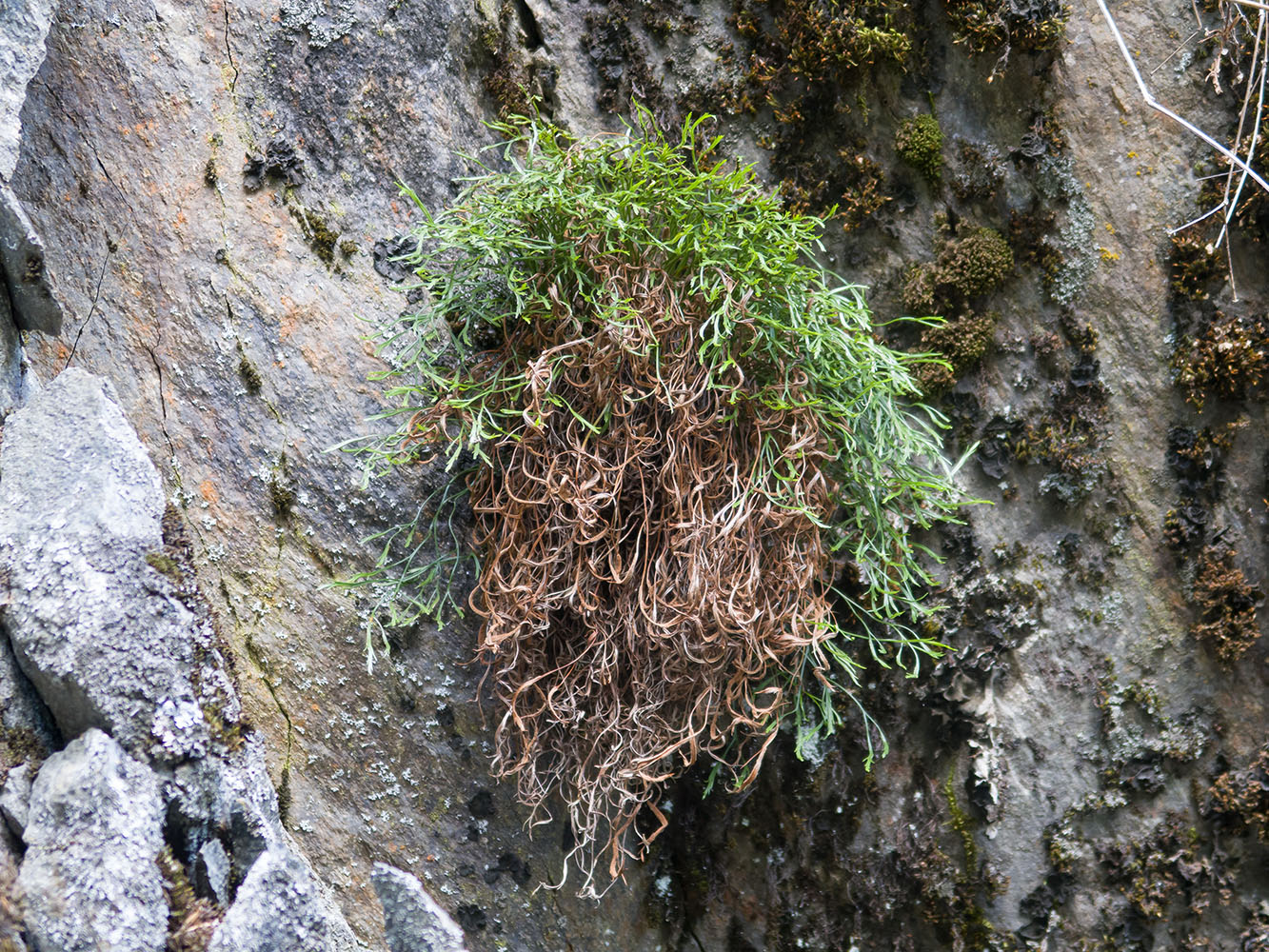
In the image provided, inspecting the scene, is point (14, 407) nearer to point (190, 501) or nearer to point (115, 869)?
point (190, 501)

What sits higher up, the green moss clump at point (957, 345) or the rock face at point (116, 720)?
the rock face at point (116, 720)

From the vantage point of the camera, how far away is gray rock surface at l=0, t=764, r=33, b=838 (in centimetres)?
142

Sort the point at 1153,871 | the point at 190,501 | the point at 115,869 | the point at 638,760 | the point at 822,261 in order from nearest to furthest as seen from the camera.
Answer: the point at 115,869
the point at 638,760
the point at 190,501
the point at 1153,871
the point at 822,261

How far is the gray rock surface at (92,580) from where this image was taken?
1.49 meters

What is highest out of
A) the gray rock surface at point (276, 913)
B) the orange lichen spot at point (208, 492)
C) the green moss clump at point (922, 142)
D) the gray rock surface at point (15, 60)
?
the gray rock surface at point (15, 60)

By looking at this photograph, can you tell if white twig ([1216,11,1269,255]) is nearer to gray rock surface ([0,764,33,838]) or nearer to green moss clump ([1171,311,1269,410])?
green moss clump ([1171,311,1269,410])

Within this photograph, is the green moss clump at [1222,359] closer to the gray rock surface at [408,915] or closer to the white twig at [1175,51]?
the white twig at [1175,51]

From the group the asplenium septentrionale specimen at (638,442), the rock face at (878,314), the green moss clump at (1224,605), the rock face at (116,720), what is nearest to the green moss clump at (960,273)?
the rock face at (878,314)

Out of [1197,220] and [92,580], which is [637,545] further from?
[1197,220]

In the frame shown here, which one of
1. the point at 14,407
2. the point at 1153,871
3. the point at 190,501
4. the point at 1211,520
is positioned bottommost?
the point at 1153,871

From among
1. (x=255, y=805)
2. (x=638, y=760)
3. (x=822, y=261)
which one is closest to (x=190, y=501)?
(x=255, y=805)

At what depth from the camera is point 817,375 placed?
1557mm

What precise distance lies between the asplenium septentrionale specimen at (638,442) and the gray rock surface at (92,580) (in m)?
0.41

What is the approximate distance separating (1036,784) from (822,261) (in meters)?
1.17
